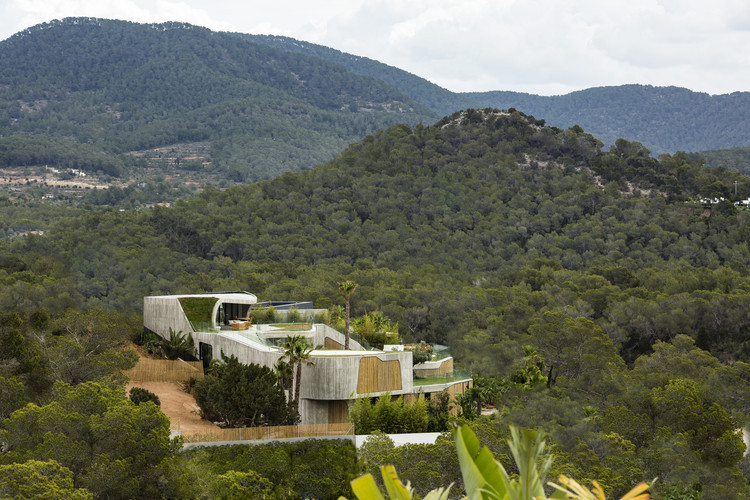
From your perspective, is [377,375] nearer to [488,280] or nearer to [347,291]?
[347,291]

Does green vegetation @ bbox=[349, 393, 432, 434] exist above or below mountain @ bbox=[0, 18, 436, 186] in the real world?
below

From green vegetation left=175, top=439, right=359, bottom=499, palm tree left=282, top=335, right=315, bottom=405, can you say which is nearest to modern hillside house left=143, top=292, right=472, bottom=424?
palm tree left=282, top=335, right=315, bottom=405

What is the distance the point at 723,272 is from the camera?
56219 mm

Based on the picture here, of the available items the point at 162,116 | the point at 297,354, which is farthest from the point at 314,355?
the point at 162,116

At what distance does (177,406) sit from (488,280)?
3642 centimetres

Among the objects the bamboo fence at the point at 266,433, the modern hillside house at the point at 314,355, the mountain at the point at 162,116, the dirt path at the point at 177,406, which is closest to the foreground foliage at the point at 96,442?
the bamboo fence at the point at 266,433

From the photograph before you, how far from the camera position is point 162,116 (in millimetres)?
178875

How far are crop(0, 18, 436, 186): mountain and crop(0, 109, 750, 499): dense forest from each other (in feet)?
168

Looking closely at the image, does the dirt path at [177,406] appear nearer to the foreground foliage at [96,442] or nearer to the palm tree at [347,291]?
the foreground foliage at [96,442]

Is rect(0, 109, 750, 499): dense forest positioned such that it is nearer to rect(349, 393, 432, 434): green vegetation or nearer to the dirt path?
the dirt path

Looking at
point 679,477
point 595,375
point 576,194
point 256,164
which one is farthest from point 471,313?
point 256,164

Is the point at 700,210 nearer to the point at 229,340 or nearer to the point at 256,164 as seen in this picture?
the point at 229,340

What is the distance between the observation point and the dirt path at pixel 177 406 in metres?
28.5

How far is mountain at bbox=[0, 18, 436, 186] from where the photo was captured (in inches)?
5782
